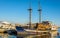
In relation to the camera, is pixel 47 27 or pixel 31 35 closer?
pixel 31 35

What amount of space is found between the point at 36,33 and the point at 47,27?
46.6ft

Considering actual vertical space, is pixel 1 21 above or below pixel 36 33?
above

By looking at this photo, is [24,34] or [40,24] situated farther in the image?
[40,24]

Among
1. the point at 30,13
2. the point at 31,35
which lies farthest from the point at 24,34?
Result: the point at 30,13

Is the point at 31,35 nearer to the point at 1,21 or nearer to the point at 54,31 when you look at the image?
the point at 54,31

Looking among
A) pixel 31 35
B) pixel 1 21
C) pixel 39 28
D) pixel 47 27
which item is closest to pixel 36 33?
pixel 31 35

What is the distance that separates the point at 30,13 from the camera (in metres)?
80.6

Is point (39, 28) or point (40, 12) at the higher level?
point (40, 12)

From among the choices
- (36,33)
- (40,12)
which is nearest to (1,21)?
(40,12)

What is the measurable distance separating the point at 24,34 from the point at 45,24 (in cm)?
1880

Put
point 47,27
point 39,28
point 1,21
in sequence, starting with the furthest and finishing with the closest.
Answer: point 1,21 → point 47,27 → point 39,28

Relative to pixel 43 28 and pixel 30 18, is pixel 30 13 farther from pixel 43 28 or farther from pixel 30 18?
pixel 43 28

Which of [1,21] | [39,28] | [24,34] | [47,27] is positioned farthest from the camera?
[1,21]

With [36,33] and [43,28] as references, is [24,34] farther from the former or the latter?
[43,28]
